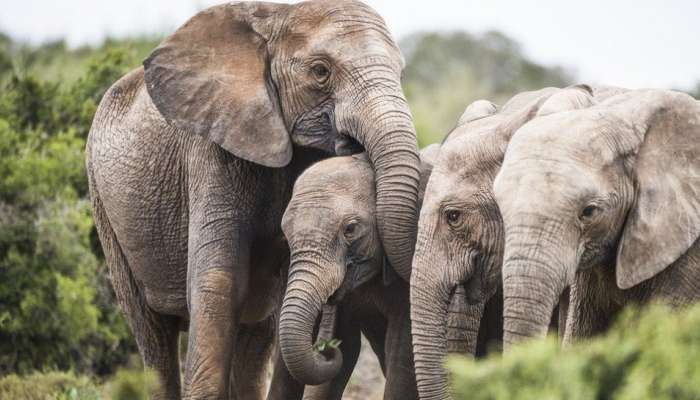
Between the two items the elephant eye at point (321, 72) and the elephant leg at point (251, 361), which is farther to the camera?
the elephant leg at point (251, 361)

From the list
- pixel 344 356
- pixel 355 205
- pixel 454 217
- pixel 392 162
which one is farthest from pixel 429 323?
pixel 344 356

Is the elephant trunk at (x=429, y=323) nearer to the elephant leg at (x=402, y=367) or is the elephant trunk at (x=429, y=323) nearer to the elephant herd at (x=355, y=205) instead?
the elephant herd at (x=355, y=205)

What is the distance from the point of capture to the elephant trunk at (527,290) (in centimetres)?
621

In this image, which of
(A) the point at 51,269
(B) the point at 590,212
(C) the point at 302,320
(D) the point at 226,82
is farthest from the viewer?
(A) the point at 51,269

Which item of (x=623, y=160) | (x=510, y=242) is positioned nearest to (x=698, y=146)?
(x=623, y=160)

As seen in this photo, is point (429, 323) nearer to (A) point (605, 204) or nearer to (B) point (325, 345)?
(B) point (325, 345)

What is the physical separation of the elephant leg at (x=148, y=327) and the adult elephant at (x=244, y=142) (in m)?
0.55

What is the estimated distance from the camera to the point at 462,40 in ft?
170

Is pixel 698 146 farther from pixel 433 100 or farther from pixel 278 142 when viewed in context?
pixel 433 100

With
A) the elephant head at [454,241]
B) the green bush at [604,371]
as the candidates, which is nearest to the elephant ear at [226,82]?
the elephant head at [454,241]

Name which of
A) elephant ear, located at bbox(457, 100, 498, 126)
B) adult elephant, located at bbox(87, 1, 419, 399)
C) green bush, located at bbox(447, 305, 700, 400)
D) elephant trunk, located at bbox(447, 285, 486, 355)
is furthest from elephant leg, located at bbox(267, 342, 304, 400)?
green bush, located at bbox(447, 305, 700, 400)

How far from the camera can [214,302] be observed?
8.37 metres

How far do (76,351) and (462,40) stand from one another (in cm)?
4012

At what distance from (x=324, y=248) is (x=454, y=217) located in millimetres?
690
